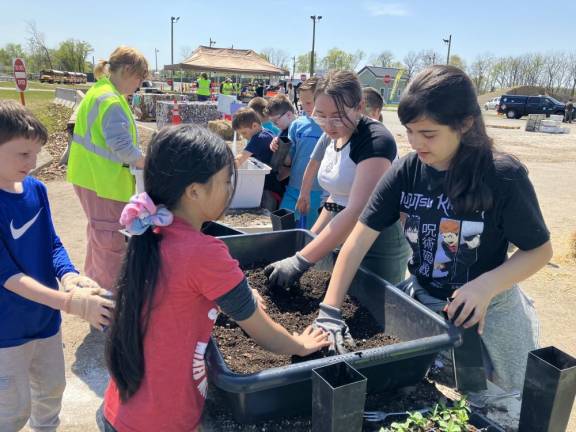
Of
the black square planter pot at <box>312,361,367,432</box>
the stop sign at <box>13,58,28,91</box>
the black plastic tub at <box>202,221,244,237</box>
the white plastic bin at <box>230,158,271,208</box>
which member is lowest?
the white plastic bin at <box>230,158,271,208</box>

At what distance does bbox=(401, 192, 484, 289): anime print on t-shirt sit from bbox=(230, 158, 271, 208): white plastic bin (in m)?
3.03

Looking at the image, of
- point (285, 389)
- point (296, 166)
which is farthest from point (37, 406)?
point (296, 166)

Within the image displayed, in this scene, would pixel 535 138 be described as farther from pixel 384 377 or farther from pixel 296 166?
pixel 384 377

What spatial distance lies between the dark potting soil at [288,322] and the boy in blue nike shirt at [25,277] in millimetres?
476

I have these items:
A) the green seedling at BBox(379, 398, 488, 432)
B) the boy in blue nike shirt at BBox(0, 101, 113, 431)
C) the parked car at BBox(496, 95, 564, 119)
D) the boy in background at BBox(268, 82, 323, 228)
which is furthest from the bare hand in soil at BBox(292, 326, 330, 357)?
the parked car at BBox(496, 95, 564, 119)

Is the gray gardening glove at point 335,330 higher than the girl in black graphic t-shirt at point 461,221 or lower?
lower

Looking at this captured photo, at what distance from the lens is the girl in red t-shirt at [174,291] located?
107 cm

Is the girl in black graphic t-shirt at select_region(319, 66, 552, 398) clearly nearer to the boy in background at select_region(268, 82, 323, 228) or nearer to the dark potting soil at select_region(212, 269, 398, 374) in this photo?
the dark potting soil at select_region(212, 269, 398, 374)

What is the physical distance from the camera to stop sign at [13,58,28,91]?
710 cm

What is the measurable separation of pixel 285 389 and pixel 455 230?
0.72m

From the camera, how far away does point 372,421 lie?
1.16 meters

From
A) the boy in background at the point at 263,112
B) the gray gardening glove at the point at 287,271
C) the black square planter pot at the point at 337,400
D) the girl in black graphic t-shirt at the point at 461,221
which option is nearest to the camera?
the black square planter pot at the point at 337,400

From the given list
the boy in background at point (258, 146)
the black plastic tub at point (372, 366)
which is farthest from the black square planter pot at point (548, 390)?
the boy in background at point (258, 146)

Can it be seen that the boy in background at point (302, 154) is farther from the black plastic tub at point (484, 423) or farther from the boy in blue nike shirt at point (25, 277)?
the black plastic tub at point (484, 423)
